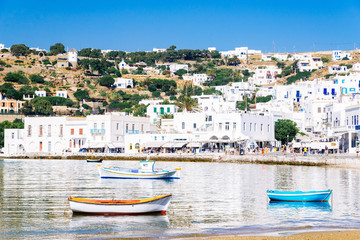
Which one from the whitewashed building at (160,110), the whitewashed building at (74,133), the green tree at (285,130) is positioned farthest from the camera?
the whitewashed building at (160,110)

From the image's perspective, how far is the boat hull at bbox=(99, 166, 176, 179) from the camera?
146 ft

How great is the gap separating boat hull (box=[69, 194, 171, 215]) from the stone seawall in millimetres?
37512

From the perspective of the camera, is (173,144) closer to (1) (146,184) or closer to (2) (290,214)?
(1) (146,184)

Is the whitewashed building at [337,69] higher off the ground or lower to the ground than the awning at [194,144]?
higher

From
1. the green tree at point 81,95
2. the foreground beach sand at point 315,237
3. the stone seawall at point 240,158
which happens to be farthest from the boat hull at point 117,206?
the green tree at point 81,95

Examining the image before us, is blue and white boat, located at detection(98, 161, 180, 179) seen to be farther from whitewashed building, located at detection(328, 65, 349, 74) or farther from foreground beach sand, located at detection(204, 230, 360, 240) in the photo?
whitewashed building, located at detection(328, 65, 349, 74)

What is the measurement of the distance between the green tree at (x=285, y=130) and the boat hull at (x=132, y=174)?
45311 millimetres

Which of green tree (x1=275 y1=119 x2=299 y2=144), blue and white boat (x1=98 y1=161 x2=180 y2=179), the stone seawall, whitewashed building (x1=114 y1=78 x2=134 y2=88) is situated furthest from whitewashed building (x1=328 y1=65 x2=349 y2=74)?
blue and white boat (x1=98 y1=161 x2=180 y2=179)

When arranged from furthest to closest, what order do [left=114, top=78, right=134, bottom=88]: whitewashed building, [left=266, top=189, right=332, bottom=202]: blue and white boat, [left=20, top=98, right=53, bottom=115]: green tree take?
1. [left=114, top=78, right=134, bottom=88]: whitewashed building
2. [left=20, top=98, right=53, bottom=115]: green tree
3. [left=266, top=189, right=332, bottom=202]: blue and white boat

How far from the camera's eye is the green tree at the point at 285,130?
86.8 m

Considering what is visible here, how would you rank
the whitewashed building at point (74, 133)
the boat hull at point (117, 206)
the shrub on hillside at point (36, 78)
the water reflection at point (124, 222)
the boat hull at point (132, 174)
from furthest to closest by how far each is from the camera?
the shrub on hillside at point (36, 78), the whitewashed building at point (74, 133), the boat hull at point (132, 174), the boat hull at point (117, 206), the water reflection at point (124, 222)

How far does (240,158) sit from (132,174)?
91.2ft

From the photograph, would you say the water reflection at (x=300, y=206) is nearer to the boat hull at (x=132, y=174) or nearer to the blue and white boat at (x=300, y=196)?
the blue and white boat at (x=300, y=196)

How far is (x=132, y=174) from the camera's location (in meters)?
44.7
